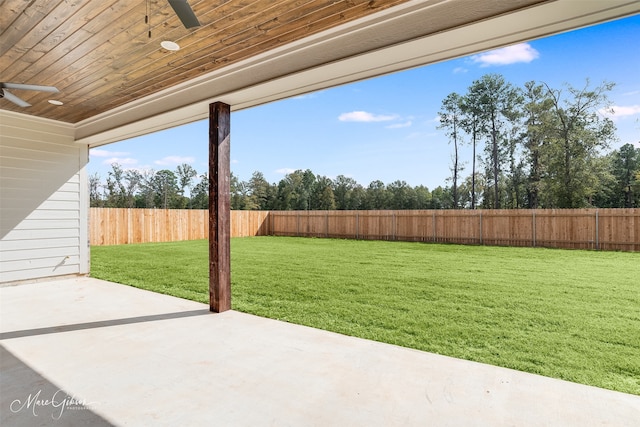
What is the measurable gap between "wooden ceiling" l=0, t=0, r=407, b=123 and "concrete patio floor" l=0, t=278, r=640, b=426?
2271mm

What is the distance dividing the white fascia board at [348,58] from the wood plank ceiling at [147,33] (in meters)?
0.07

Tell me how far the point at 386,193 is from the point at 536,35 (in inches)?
997

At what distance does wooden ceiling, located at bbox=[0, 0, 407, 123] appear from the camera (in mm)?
2135

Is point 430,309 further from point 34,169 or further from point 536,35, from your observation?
point 34,169

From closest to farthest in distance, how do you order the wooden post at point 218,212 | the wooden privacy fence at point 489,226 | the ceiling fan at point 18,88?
the ceiling fan at point 18,88 < the wooden post at point 218,212 < the wooden privacy fence at point 489,226

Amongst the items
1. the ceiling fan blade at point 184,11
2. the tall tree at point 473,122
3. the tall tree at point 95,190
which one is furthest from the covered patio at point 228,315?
the tall tree at point 95,190

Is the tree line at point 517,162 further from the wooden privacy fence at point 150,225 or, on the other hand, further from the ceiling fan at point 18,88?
the ceiling fan at point 18,88

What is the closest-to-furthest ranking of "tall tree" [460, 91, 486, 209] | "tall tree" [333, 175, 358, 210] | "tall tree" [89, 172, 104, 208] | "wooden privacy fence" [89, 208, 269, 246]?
"wooden privacy fence" [89, 208, 269, 246] < "tall tree" [460, 91, 486, 209] < "tall tree" [89, 172, 104, 208] < "tall tree" [333, 175, 358, 210]

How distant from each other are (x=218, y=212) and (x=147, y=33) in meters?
1.61

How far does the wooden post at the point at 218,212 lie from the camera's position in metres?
3.39

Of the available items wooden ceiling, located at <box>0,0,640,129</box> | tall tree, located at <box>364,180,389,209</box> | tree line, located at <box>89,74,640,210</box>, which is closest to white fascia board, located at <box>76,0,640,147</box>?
wooden ceiling, located at <box>0,0,640,129</box>

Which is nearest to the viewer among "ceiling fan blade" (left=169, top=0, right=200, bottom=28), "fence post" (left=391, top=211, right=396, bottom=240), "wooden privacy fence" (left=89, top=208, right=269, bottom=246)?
"ceiling fan blade" (left=169, top=0, right=200, bottom=28)

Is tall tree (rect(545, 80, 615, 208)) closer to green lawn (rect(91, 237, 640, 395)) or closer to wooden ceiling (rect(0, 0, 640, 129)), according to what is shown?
green lawn (rect(91, 237, 640, 395))

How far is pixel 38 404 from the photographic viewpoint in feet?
5.79
